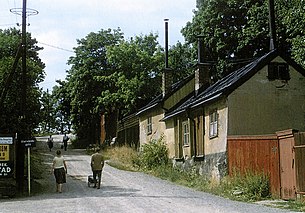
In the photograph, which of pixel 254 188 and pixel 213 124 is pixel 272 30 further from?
pixel 254 188

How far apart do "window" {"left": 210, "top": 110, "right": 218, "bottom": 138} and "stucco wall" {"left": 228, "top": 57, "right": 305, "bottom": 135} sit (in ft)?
4.99

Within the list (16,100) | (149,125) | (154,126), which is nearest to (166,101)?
(154,126)

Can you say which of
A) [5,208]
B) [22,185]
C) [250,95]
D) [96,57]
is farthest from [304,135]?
[96,57]

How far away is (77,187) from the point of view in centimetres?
2447

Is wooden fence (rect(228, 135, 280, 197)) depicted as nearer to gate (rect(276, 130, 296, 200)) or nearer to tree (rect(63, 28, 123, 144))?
gate (rect(276, 130, 296, 200))

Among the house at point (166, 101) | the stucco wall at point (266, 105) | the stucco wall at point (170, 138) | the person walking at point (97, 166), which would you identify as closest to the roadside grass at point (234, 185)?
the stucco wall at point (170, 138)

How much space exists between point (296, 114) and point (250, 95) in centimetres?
246

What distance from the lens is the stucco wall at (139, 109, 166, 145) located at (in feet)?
124

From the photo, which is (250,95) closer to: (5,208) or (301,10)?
(301,10)

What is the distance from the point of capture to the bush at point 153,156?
110 feet

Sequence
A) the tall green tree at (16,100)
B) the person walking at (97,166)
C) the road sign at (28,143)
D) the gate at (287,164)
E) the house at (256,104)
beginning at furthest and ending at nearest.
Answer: the house at (256,104) → the tall green tree at (16,100) → the person walking at (97,166) → the road sign at (28,143) → the gate at (287,164)

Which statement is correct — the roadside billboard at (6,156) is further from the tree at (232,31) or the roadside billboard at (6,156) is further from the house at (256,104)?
the tree at (232,31)

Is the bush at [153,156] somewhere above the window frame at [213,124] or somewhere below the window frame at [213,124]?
below

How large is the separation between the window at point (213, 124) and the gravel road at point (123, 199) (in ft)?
10.1
